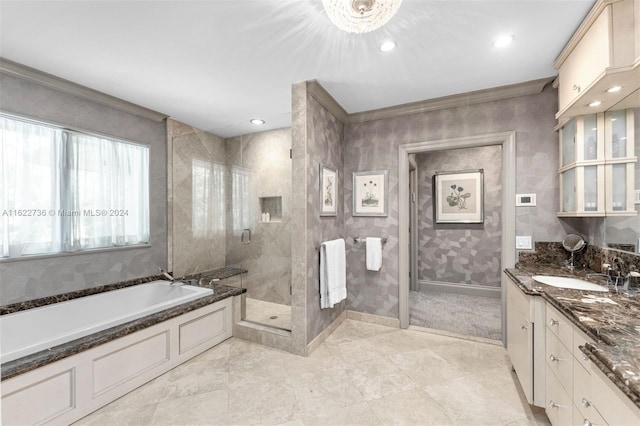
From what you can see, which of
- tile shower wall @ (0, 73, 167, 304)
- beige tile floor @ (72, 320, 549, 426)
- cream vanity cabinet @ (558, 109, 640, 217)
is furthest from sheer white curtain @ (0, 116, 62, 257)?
cream vanity cabinet @ (558, 109, 640, 217)

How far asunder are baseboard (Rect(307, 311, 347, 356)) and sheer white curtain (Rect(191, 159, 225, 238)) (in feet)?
5.50

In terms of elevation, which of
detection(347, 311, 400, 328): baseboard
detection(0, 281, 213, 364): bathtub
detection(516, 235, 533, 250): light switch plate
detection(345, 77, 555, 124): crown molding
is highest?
detection(345, 77, 555, 124): crown molding

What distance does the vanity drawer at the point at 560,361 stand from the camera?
4.05 feet

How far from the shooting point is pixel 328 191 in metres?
2.79

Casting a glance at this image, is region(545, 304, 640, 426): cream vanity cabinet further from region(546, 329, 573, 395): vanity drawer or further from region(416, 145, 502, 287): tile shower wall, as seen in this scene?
region(416, 145, 502, 287): tile shower wall

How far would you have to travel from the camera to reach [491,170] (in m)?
3.95

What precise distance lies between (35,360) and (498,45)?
3.50m

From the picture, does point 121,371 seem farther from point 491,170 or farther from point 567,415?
point 491,170

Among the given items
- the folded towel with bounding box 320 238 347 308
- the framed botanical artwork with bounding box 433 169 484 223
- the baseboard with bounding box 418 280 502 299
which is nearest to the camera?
the folded towel with bounding box 320 238 347 308

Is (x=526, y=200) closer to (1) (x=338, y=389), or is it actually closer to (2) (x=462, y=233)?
(2) (x=462, y=233)

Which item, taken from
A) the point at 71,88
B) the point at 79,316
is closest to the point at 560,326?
the point at 79,316

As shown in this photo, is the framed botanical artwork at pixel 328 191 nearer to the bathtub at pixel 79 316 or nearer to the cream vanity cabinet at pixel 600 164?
the bathtub at pixel 79 316

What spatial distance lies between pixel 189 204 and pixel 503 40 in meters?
3.46

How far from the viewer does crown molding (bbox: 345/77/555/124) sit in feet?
7.69
